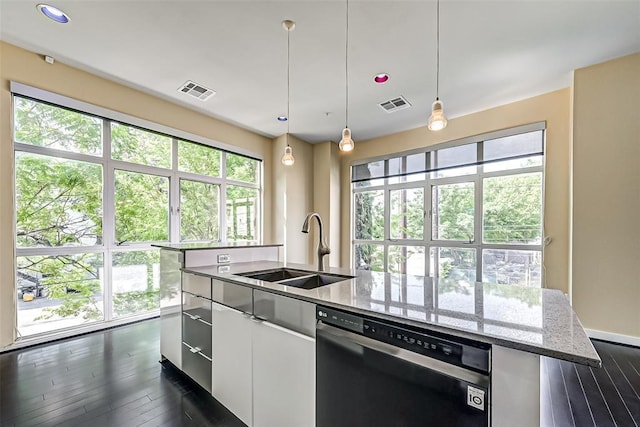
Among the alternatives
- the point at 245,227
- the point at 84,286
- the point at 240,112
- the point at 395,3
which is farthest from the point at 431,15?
the point at 84,286

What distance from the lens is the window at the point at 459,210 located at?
152 inches

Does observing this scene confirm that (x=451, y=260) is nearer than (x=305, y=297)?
No

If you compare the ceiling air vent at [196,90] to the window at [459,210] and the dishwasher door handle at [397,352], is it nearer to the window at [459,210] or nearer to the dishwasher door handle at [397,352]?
the window at [459,210]

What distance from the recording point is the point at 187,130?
4227 millimetres

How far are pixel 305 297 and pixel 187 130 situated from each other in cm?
382

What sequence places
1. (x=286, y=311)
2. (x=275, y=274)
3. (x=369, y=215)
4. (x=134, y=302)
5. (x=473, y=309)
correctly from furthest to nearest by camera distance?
(x=369, y=215) < (x=134, y=302) < (x=275, y=274) < (x=286, y=311) < (x=473, y=309)

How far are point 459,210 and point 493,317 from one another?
12.5 feet

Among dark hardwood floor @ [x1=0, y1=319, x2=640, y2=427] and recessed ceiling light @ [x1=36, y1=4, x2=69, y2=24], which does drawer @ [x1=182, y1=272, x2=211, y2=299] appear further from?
recessed ceiling light @ [x1=36, y1=4, x2=69, y2=24]

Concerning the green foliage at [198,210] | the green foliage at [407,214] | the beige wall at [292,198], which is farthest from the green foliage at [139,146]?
the green foliage at [407,214]

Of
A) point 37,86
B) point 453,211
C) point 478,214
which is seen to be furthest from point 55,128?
point 478,214

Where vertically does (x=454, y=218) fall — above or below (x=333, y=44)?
below

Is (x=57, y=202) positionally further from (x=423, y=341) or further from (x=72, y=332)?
(x=423, y=341)

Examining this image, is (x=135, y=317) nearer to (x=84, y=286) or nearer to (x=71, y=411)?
(x=84, y=286)

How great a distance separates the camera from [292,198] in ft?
17.4
